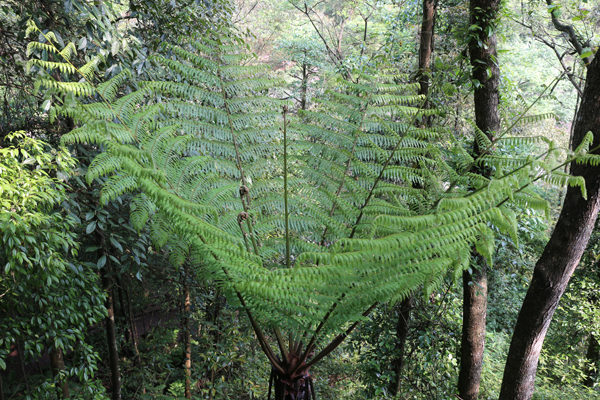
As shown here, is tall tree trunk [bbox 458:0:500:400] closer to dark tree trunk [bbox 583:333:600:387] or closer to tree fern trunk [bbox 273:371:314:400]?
tree fern trunk [bbox 273:371:314:400]

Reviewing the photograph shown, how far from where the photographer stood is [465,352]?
2631mm

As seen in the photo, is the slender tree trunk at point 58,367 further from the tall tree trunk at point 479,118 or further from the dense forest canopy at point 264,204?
the tall tree trunk at point 479,118

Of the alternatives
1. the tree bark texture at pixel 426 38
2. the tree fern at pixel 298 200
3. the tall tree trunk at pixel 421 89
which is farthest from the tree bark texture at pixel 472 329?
the tree bark texture at pixel 426 38

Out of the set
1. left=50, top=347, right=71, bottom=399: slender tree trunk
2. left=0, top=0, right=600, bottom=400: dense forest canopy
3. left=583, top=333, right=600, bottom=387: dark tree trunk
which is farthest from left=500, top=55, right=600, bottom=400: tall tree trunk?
left=583, top=333, right=600, bottom=387: dark tree trunk

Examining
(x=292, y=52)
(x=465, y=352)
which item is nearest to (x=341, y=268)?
(x=465, y=352)

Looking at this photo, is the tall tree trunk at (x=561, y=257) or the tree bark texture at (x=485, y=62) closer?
the tall tree trunk at (x=561, y=257)

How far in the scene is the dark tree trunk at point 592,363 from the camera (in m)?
4.69

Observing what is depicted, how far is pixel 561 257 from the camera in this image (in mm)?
1827

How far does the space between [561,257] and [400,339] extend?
61.1 inches

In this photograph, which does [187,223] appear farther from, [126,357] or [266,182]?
[126,357]

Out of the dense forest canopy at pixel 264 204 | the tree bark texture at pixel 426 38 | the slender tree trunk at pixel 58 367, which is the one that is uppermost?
the tree bark texture at pixel 426 38

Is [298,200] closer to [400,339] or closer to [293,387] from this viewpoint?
[293,387]

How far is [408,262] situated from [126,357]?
154 inches

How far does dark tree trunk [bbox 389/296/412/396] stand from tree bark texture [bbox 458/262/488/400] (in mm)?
456
